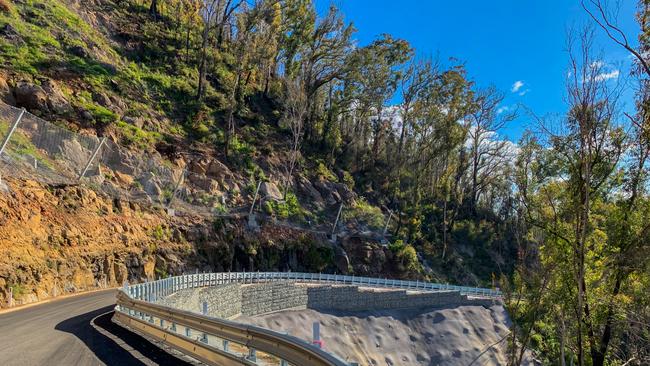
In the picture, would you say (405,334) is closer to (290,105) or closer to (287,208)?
(287,208)

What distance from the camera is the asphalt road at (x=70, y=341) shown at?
296 inches

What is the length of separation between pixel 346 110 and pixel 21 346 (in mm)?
58199

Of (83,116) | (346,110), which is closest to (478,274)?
(346,110)

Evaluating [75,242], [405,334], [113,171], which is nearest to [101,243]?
[75,242]

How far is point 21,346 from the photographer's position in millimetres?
8641

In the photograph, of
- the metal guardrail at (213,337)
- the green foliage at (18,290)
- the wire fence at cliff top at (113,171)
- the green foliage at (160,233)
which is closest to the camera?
the metal guardrail at (213,337)

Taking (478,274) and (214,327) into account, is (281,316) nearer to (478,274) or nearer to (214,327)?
(214,327)

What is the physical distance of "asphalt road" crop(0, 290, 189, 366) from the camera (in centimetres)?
753

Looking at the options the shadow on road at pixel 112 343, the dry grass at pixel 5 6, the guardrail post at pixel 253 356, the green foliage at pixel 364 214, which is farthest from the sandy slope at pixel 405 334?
the dry grass at pixel 5 6

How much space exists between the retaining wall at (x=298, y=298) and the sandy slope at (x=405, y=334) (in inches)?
27.6

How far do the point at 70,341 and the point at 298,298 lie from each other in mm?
22110

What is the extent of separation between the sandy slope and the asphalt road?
13392mm

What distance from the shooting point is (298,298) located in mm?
30547

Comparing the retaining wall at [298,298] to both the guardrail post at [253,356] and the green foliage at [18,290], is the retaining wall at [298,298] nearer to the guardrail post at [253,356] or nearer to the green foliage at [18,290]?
the green foliage at [18,290]
